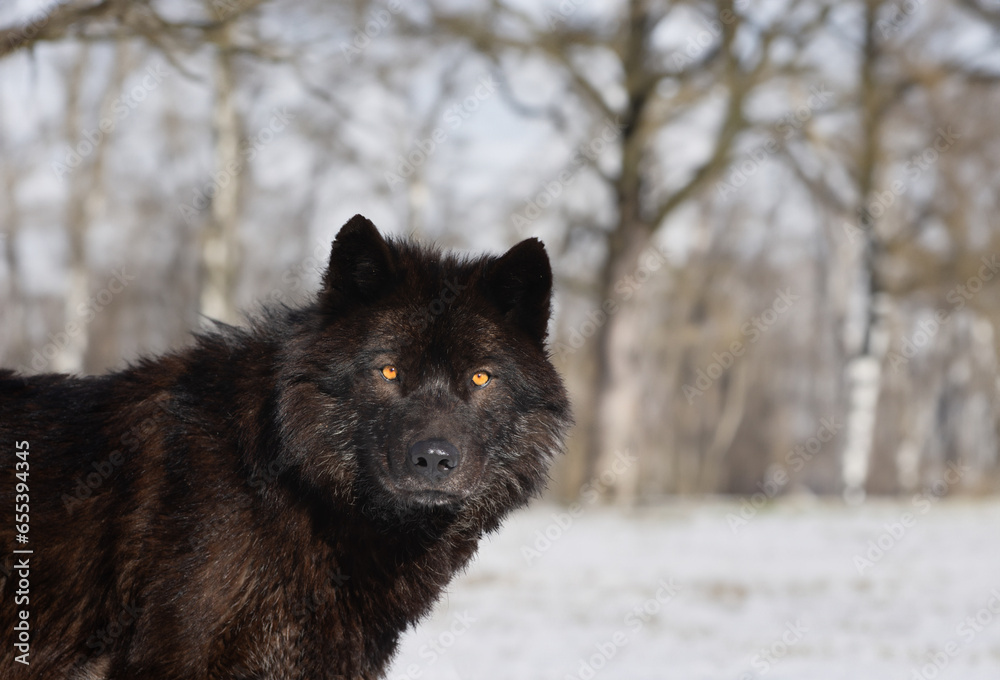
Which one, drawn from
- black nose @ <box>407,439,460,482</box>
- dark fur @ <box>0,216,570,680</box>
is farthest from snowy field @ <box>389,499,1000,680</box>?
black nose @ <box>407,439,460,482</box>

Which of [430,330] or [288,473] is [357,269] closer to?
[430,330]

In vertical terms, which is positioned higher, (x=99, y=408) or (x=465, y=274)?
(x=465, y=274)

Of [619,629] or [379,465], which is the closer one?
[379,465]

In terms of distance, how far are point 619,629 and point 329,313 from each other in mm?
4739

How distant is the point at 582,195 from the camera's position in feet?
70.6

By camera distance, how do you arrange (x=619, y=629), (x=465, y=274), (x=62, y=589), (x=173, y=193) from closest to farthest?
1. (x=62, y=589)
2. (x=465, y=274)
3. (x=619, y=629)
4. (x=173, y=193)

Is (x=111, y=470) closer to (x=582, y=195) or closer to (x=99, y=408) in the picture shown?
(x=99, y=408)

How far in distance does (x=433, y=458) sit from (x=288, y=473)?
60 cm

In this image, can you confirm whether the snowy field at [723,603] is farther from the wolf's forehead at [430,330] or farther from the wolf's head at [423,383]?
the wolf's forehead at [430,330]

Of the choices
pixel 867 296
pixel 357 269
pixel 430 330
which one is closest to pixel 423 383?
pixel 430 330

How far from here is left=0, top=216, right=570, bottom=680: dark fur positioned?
331cm

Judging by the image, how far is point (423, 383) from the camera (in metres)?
3.74

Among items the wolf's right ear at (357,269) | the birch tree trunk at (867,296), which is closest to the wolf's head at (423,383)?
the wolf's right ear at (357,269)

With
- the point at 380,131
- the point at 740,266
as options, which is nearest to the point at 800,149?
the point at 380,131
